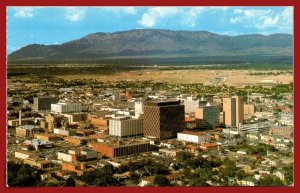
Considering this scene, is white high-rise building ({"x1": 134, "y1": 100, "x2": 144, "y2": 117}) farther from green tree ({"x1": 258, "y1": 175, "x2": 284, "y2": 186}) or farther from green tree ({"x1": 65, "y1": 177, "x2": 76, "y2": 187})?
green tree ({"x1": 258, "y1": 175, "x2": 284, "y2": 186})

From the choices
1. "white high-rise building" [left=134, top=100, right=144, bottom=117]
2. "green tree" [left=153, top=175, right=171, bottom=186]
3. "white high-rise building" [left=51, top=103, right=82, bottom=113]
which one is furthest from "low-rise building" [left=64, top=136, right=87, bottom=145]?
"green tree" [left=153, top=175, right=171, bottom=186]

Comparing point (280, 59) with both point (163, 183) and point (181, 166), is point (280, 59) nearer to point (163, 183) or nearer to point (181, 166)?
point (181, 166)

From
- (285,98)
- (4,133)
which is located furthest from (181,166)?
(285,98)

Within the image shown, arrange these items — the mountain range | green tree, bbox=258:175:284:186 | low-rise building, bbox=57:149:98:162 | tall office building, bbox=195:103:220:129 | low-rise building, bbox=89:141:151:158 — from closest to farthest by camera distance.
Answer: green tree, bbox=258:175:284:186 → low-rise building, bbox=57:149:98:162 → low-rise building, bbox=89:141:151:158 → the mountain range → tall office building, bbox=195:103:220:129

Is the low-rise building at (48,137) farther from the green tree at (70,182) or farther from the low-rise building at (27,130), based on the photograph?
the green tree at (70,182)

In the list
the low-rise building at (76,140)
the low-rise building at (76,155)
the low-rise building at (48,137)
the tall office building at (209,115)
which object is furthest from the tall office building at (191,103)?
the low-rise building at (76,155)
